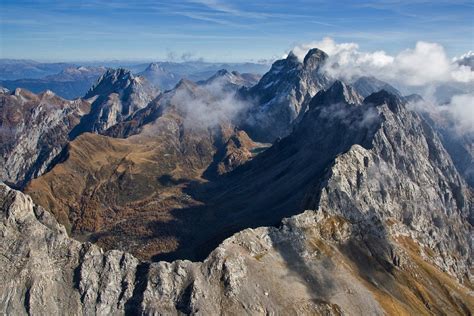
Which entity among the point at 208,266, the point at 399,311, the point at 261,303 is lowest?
the point at 399,311

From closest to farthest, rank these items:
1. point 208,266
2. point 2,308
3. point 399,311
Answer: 1. point 2,308
2. point 208,266
3. point 399,311

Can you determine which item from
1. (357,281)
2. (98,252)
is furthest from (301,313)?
(98,252)

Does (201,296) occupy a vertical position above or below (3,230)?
below

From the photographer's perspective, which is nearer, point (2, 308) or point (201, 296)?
point (2, 308)

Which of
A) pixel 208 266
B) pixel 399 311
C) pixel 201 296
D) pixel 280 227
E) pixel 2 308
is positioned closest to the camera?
pixel 2 308

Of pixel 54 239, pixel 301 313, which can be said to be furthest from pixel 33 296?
pixel 301 313

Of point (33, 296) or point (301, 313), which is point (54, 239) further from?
point (301, 313)

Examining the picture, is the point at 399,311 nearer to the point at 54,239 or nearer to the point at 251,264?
the point at 251,264
